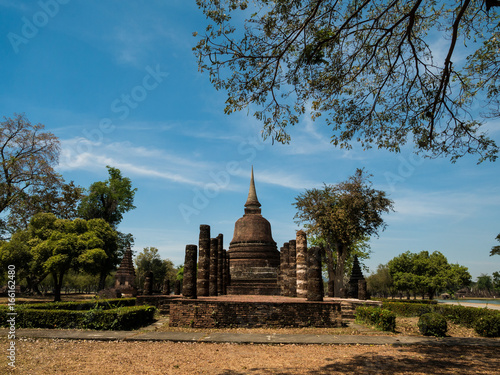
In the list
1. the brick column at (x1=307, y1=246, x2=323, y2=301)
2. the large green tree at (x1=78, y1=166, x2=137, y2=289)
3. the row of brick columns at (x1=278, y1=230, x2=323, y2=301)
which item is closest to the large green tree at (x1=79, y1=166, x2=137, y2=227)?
the large green tree at (x1=78, y1=166, x2=137, y2=289)

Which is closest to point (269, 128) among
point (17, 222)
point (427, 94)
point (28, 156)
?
point (427, 94)

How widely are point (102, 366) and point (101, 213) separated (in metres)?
38.7

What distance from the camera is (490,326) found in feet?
40.4

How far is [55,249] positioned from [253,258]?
53.0ft

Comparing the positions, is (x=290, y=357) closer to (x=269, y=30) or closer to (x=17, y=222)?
(x=269, y=30)

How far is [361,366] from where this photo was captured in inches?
290

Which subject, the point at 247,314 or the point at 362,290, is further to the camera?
the point at 362,290

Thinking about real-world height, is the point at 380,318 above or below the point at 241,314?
below

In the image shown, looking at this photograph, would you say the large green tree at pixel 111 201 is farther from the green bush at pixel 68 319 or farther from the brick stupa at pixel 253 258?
the green bush at pixel 68 319

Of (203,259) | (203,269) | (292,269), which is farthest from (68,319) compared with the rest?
(292,269)

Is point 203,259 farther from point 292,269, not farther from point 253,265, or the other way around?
point 253,265

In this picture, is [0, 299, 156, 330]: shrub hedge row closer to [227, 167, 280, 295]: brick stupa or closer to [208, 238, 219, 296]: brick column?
[208, 238, 219, 296]: brick column

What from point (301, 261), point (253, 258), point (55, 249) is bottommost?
point (301, 261)

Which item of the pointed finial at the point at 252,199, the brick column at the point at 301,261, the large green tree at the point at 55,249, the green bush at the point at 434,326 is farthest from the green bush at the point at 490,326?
the large green tree at the point at 55,249
